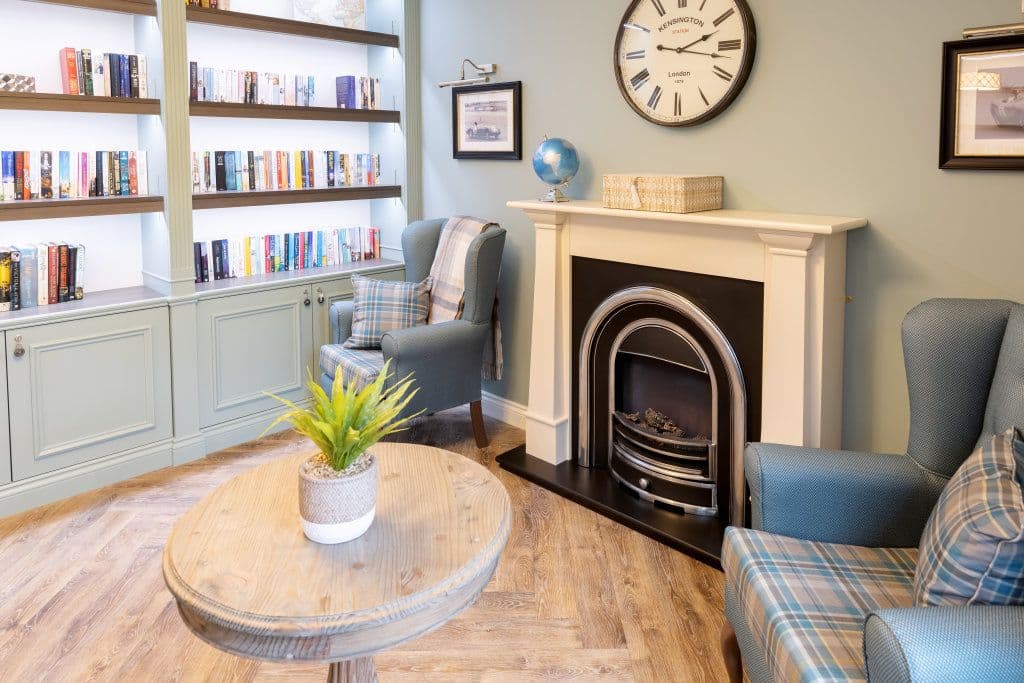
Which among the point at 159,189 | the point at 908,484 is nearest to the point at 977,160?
the point at 908,484

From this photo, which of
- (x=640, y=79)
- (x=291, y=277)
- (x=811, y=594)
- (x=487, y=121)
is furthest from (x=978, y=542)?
(x=291, y=277)

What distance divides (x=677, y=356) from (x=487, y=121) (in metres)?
1.63

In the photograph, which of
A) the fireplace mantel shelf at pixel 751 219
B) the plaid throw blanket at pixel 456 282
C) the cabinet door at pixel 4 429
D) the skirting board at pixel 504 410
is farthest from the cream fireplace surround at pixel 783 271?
the cabinet door at pixel 4 429

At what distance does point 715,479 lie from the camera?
313 cm

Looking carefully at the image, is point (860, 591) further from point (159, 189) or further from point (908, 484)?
point (159, 189)

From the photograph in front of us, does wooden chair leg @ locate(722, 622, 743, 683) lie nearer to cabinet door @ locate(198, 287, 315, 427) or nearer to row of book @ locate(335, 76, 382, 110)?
cabinet door @ locate(198, 287, 315, 427)

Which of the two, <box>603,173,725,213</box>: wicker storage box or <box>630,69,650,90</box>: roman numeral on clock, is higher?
<box>630,69,650,90</box>: roman numeral on clock

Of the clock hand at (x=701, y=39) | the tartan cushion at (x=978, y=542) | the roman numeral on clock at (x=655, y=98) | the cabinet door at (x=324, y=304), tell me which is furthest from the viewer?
the cabinet door at (x=324, y=304)

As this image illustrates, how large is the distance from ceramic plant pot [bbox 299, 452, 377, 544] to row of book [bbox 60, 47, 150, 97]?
2.46 m

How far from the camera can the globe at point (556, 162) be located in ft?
11.6

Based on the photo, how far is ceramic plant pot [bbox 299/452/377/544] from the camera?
70.4 inches

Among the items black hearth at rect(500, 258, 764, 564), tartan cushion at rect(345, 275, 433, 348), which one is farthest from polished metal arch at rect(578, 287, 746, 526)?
tartan cushion at rect(345, 275, 433, 348)

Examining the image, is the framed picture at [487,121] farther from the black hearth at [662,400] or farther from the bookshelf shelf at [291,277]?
the black hearth at [662,400]

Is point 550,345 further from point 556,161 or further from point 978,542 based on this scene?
point 978,542
